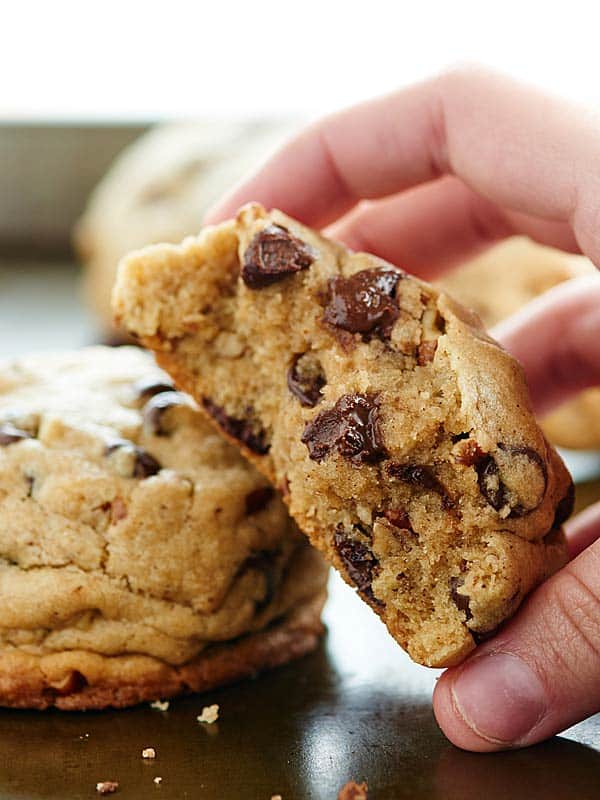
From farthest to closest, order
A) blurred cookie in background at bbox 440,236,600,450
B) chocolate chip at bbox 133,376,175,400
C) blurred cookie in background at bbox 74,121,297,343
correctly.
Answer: blurred cookie in background at bbox 74,121,297,343 < blurred cookie in background at bbox 440,236,600,450 < chocolate chip at bbox 133,376,175,400

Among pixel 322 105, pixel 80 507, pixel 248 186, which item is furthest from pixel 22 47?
pixel 80 507

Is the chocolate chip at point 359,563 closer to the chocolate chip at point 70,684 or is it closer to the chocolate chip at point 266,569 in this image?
the chocolate chip at point 266,569

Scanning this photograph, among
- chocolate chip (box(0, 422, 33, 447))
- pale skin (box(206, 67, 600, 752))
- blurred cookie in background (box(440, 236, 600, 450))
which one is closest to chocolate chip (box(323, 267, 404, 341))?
pale skin (box(206, 67, 600, 752))

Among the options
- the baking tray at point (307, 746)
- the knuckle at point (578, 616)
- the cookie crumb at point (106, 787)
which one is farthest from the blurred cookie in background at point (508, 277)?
the cookie crumb at point (106, 787)

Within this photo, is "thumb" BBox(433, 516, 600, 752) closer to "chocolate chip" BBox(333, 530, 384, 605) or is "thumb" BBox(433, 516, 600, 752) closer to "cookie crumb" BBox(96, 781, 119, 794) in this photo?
"chocolate chip" BBox(333, 530, 384, 605)

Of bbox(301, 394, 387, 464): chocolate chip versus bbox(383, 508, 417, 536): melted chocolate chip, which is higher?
bbox(301, 394, 387, 464): chocolate chip

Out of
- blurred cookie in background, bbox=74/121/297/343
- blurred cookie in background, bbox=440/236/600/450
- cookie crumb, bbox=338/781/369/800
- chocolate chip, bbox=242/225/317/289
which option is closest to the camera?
cookie crumb, bbox=338/781/369/800
